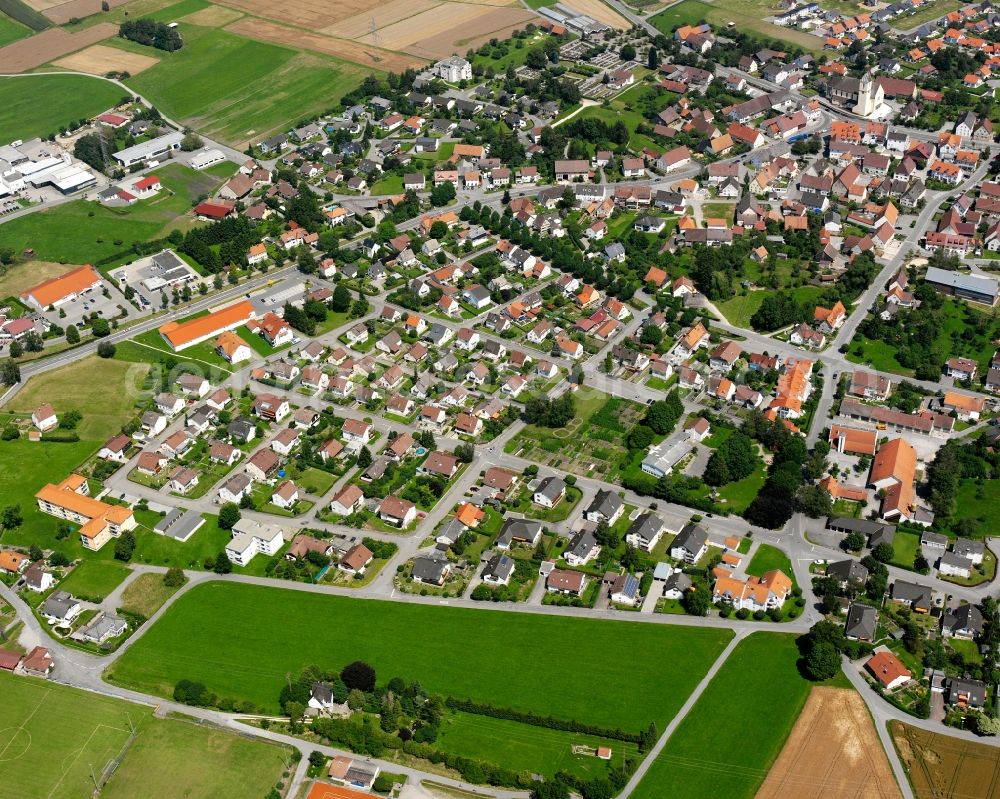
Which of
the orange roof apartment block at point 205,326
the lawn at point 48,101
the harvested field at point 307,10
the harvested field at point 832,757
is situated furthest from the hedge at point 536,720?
the harvested field at point 307,10

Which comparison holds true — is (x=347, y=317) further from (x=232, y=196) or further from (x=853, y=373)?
(x=853, y=373)

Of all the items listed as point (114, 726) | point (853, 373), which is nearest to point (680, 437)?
point (853, 373)

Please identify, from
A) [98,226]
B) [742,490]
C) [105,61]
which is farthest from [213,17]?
[742,490]

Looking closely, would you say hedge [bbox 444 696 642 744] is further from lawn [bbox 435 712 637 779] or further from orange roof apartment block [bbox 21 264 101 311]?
orange roof apartment block [bbox 21 264 101 311]

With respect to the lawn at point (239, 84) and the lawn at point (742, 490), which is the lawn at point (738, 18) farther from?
the lawn at point (742, 490)

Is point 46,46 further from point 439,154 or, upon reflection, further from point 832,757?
point 832,757

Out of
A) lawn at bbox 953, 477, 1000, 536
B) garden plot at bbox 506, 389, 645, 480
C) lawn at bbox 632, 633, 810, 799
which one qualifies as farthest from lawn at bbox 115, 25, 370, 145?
lawn at bbox 632, 633, 810, 799

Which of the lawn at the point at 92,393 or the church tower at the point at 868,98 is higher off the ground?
the church tower at the point at 868,98
